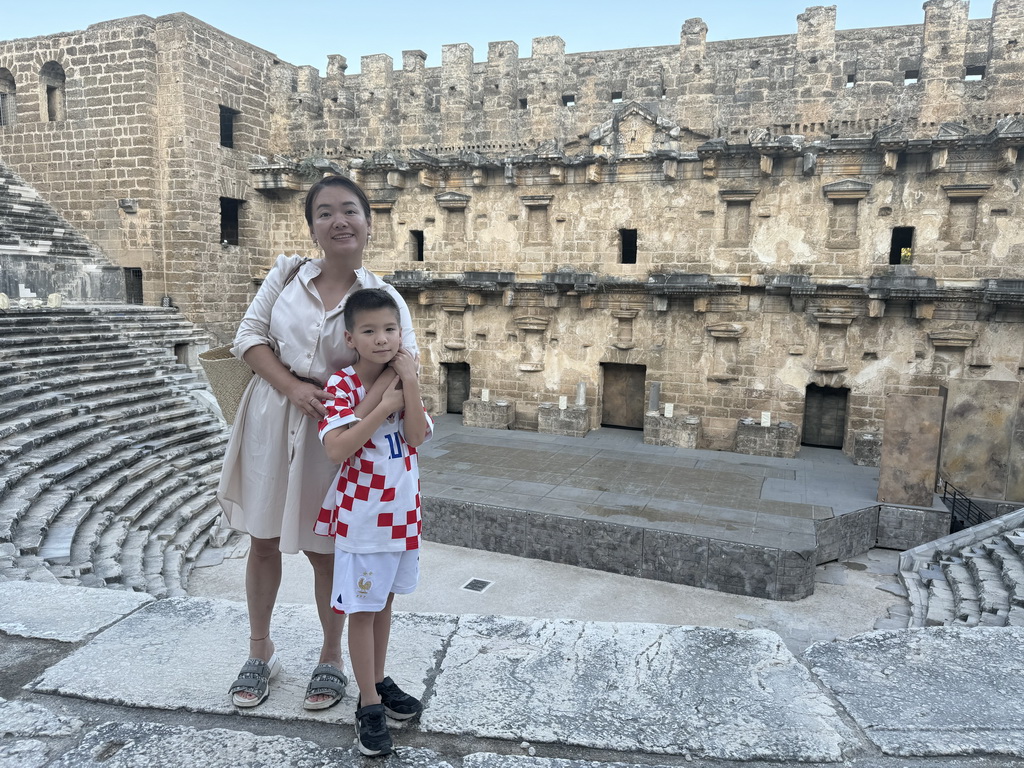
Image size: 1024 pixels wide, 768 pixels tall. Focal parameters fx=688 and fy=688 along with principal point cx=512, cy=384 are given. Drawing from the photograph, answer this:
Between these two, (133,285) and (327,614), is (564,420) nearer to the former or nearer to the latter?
(133,285)

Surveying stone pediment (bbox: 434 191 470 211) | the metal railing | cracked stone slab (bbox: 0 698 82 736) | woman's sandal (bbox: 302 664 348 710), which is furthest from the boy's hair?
stone pediment (bbox: 434 191 470 211)

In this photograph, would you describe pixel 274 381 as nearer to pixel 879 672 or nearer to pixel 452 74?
pixel 879 672

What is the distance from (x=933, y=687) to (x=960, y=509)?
10.5 meters

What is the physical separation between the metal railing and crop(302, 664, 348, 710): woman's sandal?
36.6 ft

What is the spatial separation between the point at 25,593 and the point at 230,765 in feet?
5.96

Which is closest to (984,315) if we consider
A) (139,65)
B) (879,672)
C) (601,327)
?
(601,327)

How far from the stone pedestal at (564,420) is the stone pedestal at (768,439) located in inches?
133

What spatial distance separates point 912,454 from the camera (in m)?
11.0

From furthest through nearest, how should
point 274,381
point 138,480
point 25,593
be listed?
point 138,480 → point 25,593 → point 274,381

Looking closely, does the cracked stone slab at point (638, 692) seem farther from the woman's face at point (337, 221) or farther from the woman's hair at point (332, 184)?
the woman's hair at point (332, 184)

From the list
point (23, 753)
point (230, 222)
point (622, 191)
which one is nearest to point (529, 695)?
point (23, 753)

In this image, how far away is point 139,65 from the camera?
648 inches

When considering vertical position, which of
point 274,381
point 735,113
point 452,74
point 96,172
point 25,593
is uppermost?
point 452,74

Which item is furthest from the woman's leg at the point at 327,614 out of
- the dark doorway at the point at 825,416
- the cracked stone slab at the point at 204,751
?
the dark doorway at the point at 825,416
